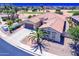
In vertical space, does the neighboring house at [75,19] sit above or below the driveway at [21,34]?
above

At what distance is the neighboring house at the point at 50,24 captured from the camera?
5.44 metres

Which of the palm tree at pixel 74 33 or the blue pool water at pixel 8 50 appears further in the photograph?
the blue pool water at pixel 8 50

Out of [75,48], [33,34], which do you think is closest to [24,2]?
[33,34]

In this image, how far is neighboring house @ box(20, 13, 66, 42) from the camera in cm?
544

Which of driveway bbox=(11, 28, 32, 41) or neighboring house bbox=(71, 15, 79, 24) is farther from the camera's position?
driveway bbox=(11, 28, 32, 41)

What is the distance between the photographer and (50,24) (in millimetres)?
5465

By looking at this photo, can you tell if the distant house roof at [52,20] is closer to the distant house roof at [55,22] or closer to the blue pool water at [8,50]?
the distant house roof at [55,22]

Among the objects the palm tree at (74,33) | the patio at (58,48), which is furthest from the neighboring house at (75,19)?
the patio at (58,48)

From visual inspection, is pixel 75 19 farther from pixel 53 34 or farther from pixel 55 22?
pixel 53 34

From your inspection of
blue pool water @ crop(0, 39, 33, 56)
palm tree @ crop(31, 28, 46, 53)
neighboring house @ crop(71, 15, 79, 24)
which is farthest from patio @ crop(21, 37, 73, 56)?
neighboring house @ crop(71, 15, 79, 24)

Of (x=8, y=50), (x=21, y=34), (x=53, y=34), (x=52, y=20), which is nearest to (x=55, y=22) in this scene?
(x=52, y=20)

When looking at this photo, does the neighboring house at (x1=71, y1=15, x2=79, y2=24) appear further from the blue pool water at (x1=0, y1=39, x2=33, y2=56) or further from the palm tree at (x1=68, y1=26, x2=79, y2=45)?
the blue pool water at (x1=0, y1=39, x2=33, y2=56)

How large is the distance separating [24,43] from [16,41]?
189 millimetres

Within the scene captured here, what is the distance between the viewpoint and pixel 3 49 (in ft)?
18.1
